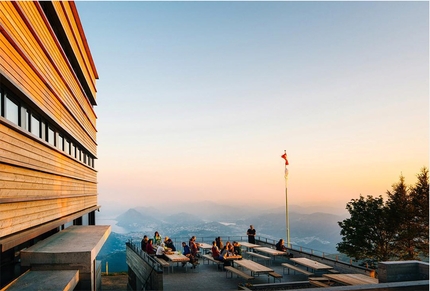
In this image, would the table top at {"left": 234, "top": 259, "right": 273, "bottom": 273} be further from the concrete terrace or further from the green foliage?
the green foliage

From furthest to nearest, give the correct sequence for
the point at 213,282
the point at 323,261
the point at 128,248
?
the point at 128,248 → the point at 323,261 → the point at 213,282

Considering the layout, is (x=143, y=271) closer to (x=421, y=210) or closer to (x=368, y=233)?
(x=368, y=233)

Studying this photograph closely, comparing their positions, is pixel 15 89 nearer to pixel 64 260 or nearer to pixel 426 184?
pixel 64 260

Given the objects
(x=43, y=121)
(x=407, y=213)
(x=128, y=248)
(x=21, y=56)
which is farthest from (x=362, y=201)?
(x=21, y=56)

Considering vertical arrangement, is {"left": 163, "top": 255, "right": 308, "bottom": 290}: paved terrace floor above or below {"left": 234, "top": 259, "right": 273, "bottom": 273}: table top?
below

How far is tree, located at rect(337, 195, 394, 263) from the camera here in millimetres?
37406

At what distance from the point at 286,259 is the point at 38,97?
1609 centimetres

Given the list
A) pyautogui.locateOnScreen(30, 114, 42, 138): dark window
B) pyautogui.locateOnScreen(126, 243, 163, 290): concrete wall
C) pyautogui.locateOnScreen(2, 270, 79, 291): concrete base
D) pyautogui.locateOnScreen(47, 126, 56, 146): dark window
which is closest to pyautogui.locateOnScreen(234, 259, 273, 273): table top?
pyautogui.locateOnScreen(126, 243, 163, 290): concrete wall

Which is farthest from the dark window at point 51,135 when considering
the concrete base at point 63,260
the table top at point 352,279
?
the table top at point 352,279

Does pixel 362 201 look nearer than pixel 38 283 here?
No

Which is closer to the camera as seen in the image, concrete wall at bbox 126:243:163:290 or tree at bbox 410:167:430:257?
concrete wall at bbox 126:243:163:290

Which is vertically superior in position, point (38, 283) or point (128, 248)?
point (38, 283)

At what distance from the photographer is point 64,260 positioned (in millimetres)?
13406

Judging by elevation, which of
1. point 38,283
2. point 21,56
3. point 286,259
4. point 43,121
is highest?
point 21,56
